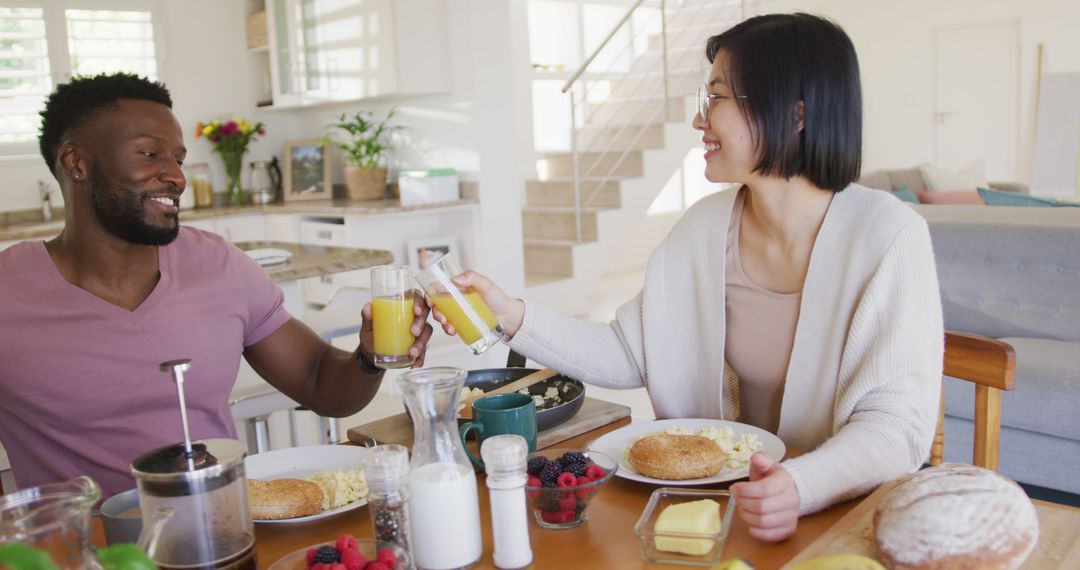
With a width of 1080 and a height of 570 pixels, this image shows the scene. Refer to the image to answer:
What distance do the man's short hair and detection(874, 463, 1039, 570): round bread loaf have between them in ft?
4.28

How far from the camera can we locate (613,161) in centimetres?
711

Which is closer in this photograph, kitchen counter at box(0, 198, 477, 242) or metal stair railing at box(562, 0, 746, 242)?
kitchen counter at box(0, 198, 477, 242)

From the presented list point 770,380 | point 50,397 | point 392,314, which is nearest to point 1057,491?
point 770,380

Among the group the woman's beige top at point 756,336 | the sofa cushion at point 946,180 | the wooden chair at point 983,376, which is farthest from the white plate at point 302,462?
the sofa cushion at point 946,180

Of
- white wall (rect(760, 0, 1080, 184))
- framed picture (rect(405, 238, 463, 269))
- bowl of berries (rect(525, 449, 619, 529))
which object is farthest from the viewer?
white wall (rect(760, 0, 1080, 184))

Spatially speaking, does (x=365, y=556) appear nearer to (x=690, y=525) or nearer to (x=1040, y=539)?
(x=690, y=525)

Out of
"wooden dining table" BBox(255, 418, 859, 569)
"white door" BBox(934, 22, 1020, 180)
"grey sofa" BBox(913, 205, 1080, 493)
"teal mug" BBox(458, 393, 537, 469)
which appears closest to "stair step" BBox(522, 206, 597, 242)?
"grey sofa" BBox(913, 205, 1080, 493)

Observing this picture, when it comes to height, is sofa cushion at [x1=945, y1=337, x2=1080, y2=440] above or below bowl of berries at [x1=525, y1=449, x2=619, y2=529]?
below

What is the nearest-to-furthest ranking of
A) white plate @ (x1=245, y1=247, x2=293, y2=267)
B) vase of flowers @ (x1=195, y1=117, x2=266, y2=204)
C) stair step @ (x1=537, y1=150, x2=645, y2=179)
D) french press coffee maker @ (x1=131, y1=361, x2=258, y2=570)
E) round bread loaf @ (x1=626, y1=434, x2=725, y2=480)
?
1. french press coffee maker @ (x1=131, y1=361, x2=258, y2=570)
2. round bread loaf @ (x1=626, y1=434, x2=725, y2=480)
3. white plate @ (x1=245, y1=247, x2=293, y2=267)
4. vase of flowers @ (x1=195, y1=117, x2=266, y2=204)
5. stair step @ (x1=537, y1=150, x2=645, y2=179)

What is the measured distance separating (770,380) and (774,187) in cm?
33

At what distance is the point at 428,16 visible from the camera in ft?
15.6

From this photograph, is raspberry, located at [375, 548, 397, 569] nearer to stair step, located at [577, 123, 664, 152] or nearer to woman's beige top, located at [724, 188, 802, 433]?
woman's beige top, located at [724, 188, 802, 433]

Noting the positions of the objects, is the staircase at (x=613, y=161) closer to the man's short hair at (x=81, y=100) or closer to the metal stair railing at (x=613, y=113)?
the metal stair railing at (x=613, y=113)

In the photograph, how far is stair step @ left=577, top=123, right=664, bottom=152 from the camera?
6.97 meters
